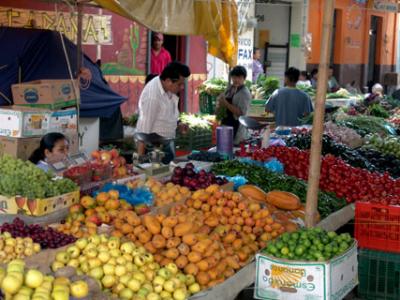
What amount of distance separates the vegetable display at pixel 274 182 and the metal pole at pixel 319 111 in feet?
4.90

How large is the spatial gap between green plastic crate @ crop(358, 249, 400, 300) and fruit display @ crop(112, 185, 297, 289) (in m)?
0.74

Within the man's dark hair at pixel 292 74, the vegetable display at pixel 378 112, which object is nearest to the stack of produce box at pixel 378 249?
the man's dark hair at pixel 292 74

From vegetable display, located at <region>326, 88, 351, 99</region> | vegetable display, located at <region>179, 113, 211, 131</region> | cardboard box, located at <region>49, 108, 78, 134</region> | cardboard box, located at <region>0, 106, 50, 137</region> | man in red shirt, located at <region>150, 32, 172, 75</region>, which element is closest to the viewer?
cardboard box, located at <region>0, 106, 50, 137</region>

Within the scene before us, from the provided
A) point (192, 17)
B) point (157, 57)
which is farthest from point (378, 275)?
point (157, 57)

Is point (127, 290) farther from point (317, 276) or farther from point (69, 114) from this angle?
point (69, 114)

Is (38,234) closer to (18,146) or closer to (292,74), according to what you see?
(18,146)

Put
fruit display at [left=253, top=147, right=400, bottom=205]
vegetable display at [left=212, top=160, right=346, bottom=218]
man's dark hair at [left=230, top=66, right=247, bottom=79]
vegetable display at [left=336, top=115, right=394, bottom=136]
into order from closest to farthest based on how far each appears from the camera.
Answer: vegetable display at [left=212, top=160, right=346, bottom=218] → fruit display at [left=253, top=147, right=400, bottom=205] → man's dark hair at [left=230, top=66, right=247, bottom=79] → vegetable display at [left=336, top=115, right=394, bottom=136]

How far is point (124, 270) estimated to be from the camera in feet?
14.3

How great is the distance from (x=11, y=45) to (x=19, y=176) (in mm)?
4120

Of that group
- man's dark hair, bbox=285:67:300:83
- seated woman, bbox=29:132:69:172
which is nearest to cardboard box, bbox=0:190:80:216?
seated woman, bbox=29:132:69:172

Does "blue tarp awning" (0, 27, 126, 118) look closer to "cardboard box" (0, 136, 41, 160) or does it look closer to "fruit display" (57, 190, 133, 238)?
"cardboard box" (0, 136, 41, 160)

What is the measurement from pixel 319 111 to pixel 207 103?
9.25 metres

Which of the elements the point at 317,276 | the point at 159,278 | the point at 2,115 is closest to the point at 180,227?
the point at 159,278

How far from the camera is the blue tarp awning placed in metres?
8.58
